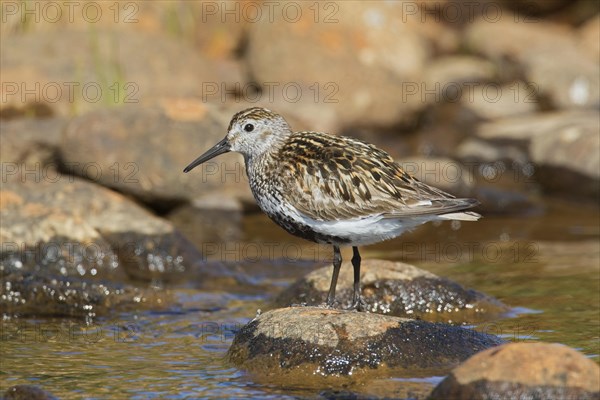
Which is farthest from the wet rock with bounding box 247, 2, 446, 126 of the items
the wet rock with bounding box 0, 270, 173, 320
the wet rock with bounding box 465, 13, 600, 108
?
the wet rock with bounding box 0, 270, 173, 320

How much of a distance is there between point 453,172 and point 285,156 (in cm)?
708

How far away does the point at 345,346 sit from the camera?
29.7ft

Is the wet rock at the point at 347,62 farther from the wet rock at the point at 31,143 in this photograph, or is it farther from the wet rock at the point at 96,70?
the wet rock at the point at 31,143

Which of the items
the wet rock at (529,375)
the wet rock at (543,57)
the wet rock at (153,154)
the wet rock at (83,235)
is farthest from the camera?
the wet rock at (543,57)

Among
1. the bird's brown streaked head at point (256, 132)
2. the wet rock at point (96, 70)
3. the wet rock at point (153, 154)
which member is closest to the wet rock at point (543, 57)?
the wet rock at point (96, 70)

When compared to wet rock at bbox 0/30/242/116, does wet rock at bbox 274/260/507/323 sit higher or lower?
lower

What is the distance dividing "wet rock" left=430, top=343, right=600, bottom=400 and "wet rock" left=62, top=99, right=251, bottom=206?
9144 millimetres

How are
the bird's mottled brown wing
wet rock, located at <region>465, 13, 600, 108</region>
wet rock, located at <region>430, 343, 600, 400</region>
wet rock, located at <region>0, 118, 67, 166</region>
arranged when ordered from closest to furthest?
wet rock, located at <region>430, 343, 600, 400</region> < the bird's mottled brown wing < wet rock, located at <region>0, 118, 67, 166</region> < wet rock, located at <region>465, 13, 600, 108</region>

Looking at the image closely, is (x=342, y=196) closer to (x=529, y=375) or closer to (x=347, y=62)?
(x=529, y=375)

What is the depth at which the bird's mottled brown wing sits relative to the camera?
984 cm

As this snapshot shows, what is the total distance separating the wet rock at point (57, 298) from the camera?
11664mm

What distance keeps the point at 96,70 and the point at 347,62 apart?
5.14 m

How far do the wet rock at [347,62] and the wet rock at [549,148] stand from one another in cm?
194

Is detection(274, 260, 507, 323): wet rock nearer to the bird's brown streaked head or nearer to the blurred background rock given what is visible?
the bird's brown streaked head
